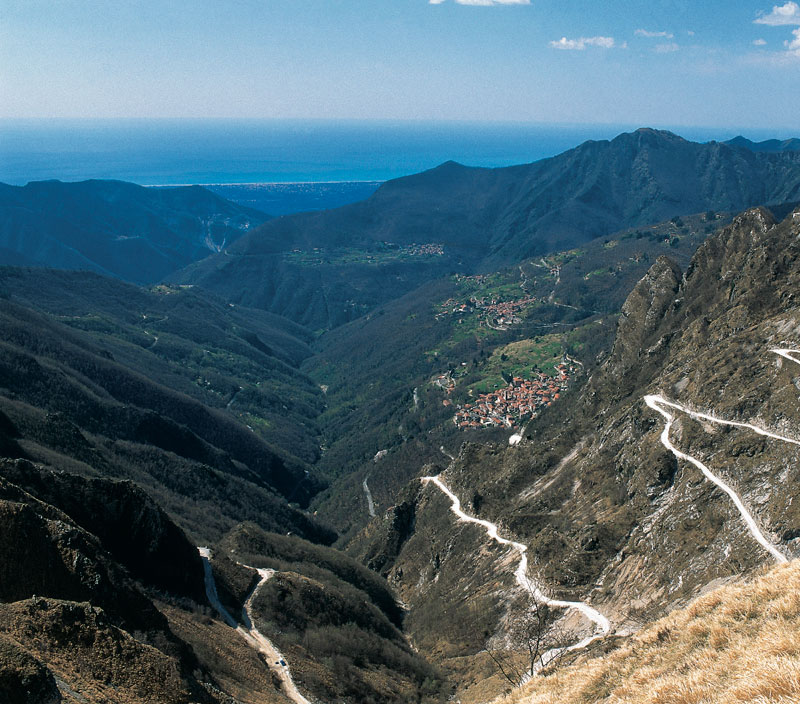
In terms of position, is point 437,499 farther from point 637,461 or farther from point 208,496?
point 208,496

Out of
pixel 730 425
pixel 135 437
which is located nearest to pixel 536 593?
pixel 730 425

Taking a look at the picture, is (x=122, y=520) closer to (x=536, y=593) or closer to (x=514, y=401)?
(x=536, y=593)

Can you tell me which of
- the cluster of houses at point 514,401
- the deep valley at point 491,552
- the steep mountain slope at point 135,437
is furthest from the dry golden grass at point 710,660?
the cluster of houses at point 514,401

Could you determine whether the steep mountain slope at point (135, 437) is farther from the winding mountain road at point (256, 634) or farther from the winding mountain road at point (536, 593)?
the winding mountain road at point (536, 593)

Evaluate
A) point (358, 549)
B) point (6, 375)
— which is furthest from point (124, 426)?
point (358, 549)

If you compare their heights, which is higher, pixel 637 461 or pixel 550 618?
pixel 637 461
